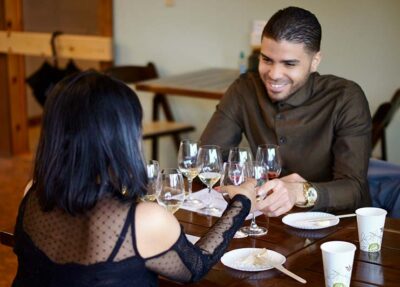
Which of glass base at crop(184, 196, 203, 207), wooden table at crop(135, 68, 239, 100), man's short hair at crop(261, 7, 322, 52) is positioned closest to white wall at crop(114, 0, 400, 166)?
wooden table at crop(135, 68, 239, 100)

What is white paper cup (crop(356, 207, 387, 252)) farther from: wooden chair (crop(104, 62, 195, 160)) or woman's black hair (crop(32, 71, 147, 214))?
wooden chair (crop(104, 62, 195, 160))

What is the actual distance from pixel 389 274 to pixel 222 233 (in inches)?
15.8

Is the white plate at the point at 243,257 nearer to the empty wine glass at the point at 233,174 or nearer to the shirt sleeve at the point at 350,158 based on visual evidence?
the empty wine glass at the point at 233,174

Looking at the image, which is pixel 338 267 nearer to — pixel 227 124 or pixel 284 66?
pixel 284 66

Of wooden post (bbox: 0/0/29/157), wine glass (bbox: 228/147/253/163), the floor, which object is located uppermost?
wine glass (bbox: 228/147/253/163)

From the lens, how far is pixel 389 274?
1.60 metres

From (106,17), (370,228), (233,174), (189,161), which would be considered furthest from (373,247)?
(106,17)

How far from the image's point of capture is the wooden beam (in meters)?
5.00

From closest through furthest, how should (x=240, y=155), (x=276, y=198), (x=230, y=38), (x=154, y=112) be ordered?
(x=276, y=198), (x=240, y=155), (x=230, y=38), (x=154, y=112)

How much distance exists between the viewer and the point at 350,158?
2.30 meters

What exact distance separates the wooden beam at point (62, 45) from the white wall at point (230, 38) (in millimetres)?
128

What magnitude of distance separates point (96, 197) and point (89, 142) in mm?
115

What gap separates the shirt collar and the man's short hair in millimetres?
188

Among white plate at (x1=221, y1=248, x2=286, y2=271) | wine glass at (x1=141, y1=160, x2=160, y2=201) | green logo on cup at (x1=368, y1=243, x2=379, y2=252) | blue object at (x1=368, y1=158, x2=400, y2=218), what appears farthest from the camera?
blue object at (x1=368, y1=158, x2=400, y2=218)
